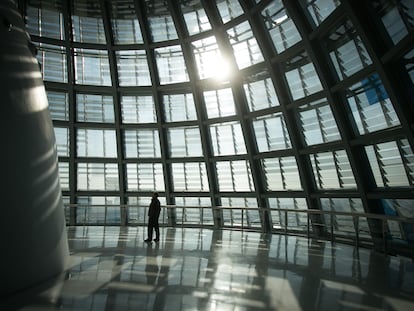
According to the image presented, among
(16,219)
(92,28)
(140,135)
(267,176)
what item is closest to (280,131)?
(267,176)

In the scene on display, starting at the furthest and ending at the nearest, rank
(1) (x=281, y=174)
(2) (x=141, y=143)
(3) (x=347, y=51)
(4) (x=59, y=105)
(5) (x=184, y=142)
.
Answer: (2) (x=141, y=143)
(5) (x=184, y=142)
(4) (x=59, y=105)
(1) (x=281, y=174)
(3) (x=347, y=51)

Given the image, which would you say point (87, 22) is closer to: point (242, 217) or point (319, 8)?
point (319, 8)

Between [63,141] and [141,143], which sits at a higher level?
[63,141]

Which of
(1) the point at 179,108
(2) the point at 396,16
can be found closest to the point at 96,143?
(1) the point at 179,108

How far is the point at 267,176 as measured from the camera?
15602 mm

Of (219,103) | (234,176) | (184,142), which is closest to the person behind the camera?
(219,103)

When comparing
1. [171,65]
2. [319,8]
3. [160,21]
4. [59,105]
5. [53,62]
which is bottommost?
[319,8]

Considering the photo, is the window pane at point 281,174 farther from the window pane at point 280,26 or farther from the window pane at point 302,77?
the window pane at point 280,26

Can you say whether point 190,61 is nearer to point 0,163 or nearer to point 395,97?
point 395,97

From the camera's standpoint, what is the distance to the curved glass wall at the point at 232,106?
10227mm

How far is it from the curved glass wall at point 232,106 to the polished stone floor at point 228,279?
2076 millimetres

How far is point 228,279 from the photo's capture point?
5.57m

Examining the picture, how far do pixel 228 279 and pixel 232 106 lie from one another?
444 inches

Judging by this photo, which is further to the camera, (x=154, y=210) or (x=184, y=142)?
(x=184, y=142)
